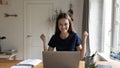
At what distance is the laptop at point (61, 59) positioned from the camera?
1801 millimetres

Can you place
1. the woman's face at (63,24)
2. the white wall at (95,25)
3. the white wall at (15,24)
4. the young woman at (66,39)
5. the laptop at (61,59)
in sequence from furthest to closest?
the white wall at (15,24) < the white wall at (95,25) < the young woman at (66,39) < the woman's face at (63,24) < the laptop at (61,59)

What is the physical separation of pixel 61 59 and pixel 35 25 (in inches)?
170

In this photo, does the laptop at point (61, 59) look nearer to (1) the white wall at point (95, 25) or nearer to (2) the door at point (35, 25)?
(1) the white wall at point (95, 25)

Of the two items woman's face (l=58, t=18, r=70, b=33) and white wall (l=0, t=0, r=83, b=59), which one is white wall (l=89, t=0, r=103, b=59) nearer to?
white wall (l=0, t=0, r=83, b=59)

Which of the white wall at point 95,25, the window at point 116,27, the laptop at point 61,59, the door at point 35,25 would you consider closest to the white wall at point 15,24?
the door at point 35,25

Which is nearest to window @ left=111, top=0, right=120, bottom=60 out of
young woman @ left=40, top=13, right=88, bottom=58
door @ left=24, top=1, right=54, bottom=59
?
young woman @ left=40, top=13, right=88, bottom=58

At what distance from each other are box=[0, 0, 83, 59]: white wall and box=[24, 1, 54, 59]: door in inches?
5.4

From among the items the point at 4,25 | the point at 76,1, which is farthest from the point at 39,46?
the point at 76,1

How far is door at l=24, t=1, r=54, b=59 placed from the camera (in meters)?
5.99

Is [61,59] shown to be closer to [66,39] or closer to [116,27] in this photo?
[66,39]

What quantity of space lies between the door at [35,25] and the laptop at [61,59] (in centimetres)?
422

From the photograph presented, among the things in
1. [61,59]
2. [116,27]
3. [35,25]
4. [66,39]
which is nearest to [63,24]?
[66,39]

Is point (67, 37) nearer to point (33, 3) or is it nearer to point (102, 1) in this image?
point (102, 1)

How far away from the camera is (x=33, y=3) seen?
5996mm
